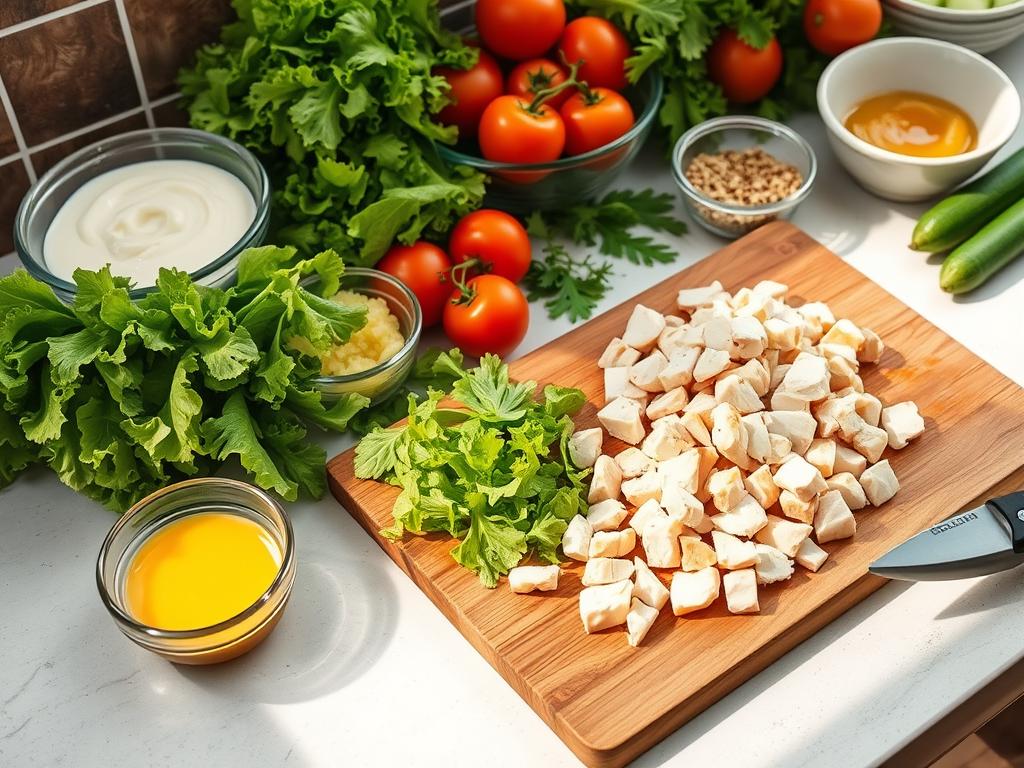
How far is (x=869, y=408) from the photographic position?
56.1 inches

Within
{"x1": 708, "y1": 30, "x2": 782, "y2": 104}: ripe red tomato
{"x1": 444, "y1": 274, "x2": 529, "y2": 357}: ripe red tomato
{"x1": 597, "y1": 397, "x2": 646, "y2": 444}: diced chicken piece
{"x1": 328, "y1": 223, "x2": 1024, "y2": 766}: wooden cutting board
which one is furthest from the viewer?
{"x1": 708, "y1": 30, "x2": 782, "y2": 104}: ripe red tomato

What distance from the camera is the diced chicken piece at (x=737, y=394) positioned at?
4.57 feet

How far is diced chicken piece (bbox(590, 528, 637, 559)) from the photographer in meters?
1.29

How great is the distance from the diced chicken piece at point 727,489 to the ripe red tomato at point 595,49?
0.69 meters

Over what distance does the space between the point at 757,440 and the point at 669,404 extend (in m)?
0.12

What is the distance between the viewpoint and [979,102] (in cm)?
180

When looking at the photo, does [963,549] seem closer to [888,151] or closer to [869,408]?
[869,408]

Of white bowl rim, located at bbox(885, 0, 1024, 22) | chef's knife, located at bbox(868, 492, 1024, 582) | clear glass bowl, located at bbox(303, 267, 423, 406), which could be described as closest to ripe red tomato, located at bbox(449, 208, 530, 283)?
clear glass bowl, located at bbox(303, 267, 423, 406)

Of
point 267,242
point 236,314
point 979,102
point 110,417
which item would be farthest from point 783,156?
point 110,417

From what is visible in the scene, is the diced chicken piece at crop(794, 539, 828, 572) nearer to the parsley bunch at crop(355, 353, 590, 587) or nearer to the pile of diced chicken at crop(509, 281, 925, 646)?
the pile of diced chicken at crop(509, 281, 925, 646)

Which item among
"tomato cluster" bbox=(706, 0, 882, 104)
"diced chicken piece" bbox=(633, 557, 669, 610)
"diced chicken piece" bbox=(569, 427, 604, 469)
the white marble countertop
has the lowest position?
the white marble countertop

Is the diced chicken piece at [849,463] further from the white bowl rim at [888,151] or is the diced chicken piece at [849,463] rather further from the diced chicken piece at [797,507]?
the white bowl rim at [888,151]

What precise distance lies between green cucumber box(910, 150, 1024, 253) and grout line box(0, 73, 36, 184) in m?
1.25

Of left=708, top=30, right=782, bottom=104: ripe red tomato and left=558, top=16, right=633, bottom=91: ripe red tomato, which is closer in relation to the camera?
left=558, top=16, right=633, bottom=91: ripe red tomato
